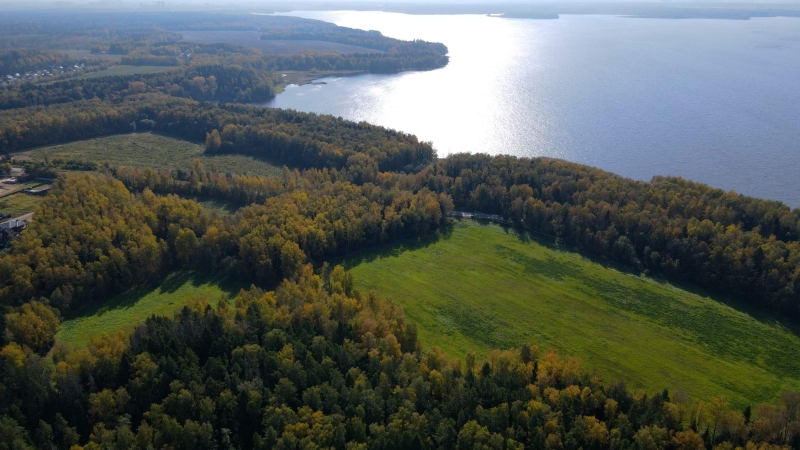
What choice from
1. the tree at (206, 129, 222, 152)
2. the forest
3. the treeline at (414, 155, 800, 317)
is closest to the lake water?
the treeline at (414, 155, 800, 317)

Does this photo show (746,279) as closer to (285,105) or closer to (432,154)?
(432,154)

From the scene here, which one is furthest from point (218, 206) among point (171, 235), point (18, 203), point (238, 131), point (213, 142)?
point (238, 131)

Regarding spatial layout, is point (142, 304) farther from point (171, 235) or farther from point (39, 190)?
point (39, 190)

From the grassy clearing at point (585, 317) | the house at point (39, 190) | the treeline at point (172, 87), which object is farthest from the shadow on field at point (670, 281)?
the treeline at point (172, 87)

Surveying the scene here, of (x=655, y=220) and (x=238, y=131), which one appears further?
(x=238, y=131)

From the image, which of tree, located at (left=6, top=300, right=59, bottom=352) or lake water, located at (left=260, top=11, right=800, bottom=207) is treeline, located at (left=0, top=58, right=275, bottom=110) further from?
tree, located at (left=6, top=300, right=59, bottom=352)

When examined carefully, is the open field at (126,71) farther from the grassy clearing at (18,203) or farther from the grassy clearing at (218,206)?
the grassy clearing at (218,206)

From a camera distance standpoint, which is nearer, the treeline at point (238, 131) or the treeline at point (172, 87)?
the treeline at point (238, 131)
